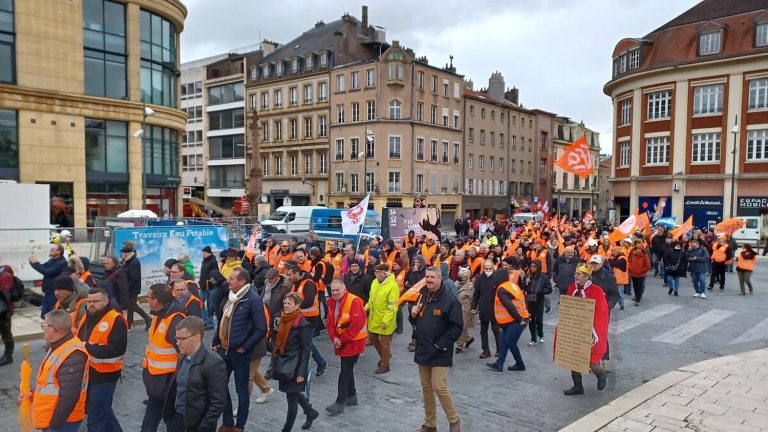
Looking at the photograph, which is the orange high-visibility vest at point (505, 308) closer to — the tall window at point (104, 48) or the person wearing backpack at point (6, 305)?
the person wearing backpack at point (6, 305)

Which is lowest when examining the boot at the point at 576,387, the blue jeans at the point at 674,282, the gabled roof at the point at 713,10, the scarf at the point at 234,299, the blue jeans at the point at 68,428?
the boot at the point at 576,387

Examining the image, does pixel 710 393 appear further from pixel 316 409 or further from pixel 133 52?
pixel 133 52

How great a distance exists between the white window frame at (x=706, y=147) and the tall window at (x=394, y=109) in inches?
913

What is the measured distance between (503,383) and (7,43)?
2764 cm

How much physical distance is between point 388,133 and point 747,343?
1571 inches

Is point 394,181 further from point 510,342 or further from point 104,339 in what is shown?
point 104,339

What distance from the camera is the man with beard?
17.7ft

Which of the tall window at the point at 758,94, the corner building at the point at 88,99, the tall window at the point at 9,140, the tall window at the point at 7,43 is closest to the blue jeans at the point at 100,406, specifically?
the corner building at the point at 88,99

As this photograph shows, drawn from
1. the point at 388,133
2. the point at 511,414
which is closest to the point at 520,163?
the point at 388,133

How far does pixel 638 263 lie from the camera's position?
547 inches

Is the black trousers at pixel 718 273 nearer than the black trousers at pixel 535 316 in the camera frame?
No

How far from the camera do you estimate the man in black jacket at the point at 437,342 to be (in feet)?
19.5

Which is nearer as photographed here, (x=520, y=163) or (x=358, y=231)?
(x=358, y=231)

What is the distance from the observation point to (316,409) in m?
7.00
